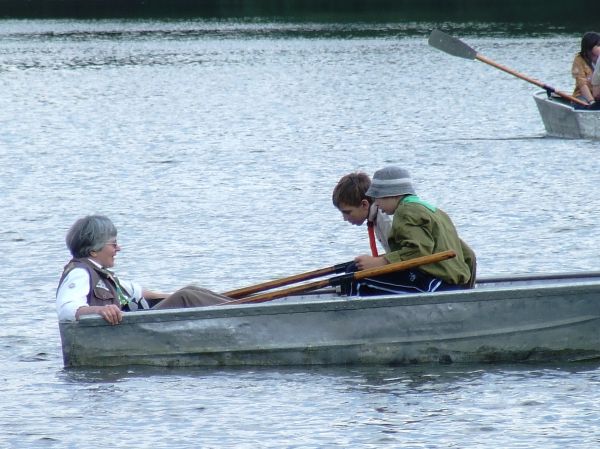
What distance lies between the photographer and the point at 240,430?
825 cm

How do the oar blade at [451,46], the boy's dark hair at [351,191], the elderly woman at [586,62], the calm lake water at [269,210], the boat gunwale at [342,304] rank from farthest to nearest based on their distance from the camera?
the oar blade at [451,46]
the elderly woman at [586,62]
the boy's dark hair at [351,191]
the boat gunwale at [342,304]
the calm lake water at [269,210]

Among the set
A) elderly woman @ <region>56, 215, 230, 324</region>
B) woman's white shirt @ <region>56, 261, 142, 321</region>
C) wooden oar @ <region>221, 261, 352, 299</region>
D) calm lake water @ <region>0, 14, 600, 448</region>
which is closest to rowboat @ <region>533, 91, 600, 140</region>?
calm lake water @ <region>0, 14, 600, 448</region>

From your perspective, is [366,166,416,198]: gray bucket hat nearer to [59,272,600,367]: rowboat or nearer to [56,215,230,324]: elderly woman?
[59,272,600,367]: rowboat

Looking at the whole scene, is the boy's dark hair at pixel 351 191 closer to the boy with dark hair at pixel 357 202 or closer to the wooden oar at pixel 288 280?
the boy with dark hair at pixel 357 202

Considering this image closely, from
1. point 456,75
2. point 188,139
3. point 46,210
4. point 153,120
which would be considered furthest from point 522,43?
point 46,210

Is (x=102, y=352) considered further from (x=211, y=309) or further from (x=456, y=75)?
(x=456, y=75)

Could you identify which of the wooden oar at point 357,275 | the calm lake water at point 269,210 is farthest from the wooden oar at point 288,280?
the calm lake water at point 269,210

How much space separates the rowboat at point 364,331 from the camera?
923 centimetres

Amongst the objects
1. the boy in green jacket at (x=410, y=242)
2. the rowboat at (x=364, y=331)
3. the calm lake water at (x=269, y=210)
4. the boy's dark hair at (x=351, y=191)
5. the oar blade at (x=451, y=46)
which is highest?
the oar blade at (x=451, y=46)

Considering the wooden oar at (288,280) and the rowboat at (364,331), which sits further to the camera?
the wooden oar at (288,280)

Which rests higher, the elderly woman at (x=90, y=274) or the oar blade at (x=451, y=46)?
the oar blade at (x=451, y=46)

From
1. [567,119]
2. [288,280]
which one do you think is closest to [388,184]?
[288,280]

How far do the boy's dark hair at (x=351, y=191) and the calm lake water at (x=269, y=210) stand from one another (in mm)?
1057

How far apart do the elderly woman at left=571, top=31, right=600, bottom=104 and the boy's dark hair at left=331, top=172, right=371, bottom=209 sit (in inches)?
525
